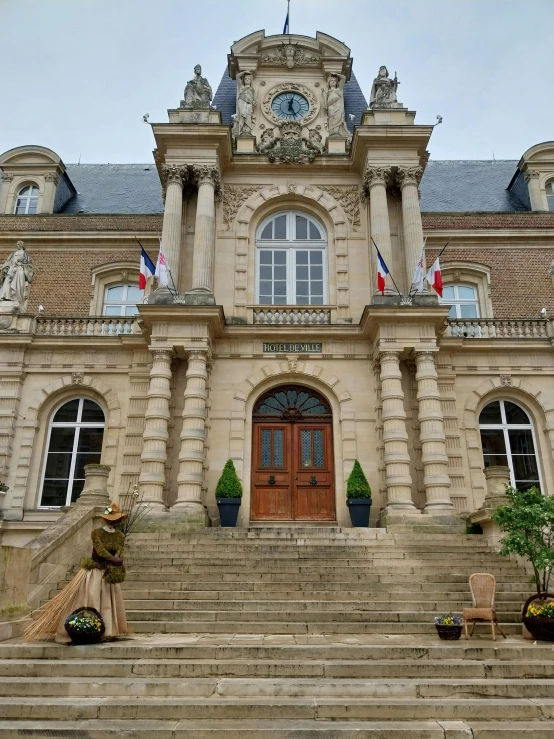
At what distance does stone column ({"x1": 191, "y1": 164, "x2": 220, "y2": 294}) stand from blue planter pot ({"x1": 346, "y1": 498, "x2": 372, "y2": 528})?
696 cm

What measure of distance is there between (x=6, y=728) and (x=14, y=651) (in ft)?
7.26

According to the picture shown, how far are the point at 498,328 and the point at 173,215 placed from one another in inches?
412

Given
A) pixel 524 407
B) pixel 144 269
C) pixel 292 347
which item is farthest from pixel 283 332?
pixel 524 407

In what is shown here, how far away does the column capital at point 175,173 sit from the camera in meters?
17.9

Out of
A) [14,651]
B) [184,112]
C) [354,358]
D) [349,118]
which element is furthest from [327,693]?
[349,118]

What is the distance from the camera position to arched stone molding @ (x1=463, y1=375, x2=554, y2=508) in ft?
54.3

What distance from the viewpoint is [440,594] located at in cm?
1013

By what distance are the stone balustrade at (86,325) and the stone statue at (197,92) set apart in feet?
24.1

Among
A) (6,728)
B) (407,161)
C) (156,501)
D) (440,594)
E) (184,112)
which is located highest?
→ (184,112)

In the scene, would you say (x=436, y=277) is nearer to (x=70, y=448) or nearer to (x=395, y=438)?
(x=395, y=438)

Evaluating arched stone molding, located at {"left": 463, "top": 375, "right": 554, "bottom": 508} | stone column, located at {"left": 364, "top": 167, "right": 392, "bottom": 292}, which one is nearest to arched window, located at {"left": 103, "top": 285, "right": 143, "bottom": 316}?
stone column, located at {"left": 364, "top": 167, "right": 392, "bottom": 292}

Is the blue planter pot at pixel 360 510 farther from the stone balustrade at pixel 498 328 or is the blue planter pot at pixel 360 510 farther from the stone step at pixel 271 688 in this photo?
the stone step at pixel 271 688

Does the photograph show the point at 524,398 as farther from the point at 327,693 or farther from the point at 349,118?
the point at 327,693

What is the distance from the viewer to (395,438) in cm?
1480
